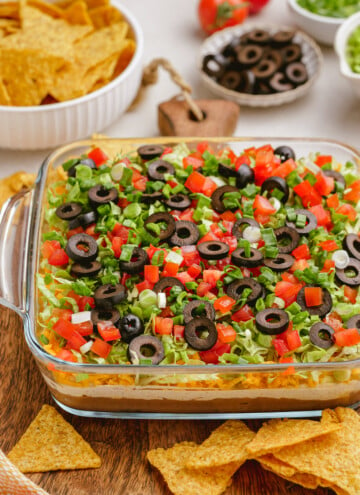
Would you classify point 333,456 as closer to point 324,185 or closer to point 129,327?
point 129,327

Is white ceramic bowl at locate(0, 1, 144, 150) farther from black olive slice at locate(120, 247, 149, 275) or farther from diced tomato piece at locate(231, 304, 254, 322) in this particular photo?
diced tomato piece at locate(231, 304, 254, 322)

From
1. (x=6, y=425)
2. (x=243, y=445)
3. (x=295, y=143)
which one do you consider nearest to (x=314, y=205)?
(x=295, y=143)

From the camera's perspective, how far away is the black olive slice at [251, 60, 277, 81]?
4559 mm

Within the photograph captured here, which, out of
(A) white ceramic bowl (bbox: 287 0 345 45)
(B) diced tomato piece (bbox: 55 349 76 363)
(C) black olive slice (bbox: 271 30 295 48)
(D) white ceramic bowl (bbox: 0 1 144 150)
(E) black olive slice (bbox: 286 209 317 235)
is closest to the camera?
(B) diced tomato piece (bbox: 55 349 76 363)

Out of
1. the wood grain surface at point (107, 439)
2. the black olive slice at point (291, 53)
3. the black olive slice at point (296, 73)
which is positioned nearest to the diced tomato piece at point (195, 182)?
the wood grain surface at point (107, 439)

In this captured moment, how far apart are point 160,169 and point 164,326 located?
3.16 ft

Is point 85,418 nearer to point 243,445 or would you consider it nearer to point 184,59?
point 243,445

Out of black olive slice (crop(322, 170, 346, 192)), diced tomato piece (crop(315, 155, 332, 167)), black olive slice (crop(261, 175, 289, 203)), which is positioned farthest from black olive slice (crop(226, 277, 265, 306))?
diced tomato piece (crop(315, 155, 332, 167))

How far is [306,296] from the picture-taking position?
9.60 feet

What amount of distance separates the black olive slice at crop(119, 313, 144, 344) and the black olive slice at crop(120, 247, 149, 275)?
0.27 metres

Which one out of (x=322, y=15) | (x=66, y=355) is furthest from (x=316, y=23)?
(x=66, y=355)

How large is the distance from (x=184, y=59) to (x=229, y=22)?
16.2 inches

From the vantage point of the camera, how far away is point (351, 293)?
3.00 meters

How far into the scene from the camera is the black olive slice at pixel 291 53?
4.68 m
